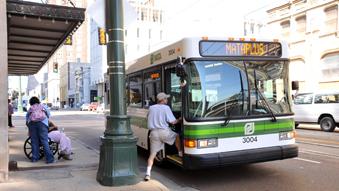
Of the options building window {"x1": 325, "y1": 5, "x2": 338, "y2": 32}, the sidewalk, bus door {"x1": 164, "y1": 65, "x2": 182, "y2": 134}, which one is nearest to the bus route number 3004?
bus door {"x1": 164, "y1": 65, "x2": 182, "y2": 134}

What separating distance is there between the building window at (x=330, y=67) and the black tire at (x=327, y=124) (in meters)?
11.7

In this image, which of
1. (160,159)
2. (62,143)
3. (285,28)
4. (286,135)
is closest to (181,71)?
(286,135)

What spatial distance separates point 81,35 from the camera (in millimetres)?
129125

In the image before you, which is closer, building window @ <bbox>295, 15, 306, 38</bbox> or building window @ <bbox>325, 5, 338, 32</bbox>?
building window @ <bbox>325, 5, 338, 32</bbox>

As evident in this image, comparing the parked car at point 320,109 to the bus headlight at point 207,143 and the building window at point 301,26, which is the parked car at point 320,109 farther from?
the building window at point 301,26

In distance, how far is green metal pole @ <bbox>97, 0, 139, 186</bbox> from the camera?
681cm

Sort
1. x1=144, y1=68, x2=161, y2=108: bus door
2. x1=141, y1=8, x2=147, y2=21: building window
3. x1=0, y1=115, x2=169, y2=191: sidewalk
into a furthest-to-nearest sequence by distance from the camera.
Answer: x1=141, y1=8, x2=147, y2=21: building window < x1=144, y1=68, x2=161, y2=108: bus door < x1=0, y1=115, x2=169, y2=191: sidewalk

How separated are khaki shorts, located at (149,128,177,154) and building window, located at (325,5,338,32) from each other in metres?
25.5

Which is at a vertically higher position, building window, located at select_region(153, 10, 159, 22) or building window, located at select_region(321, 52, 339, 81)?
building window, located at select_region(153, 10, 159, 22)

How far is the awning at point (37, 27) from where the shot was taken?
8.74m

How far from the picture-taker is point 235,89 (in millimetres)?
7578

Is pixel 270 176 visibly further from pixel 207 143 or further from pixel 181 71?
pixel 181 71

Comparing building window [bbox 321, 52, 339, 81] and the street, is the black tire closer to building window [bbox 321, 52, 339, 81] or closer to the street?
the street

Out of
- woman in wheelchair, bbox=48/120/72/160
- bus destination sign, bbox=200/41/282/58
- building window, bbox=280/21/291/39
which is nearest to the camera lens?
bus destination sign, bbox=200/41/282/58
